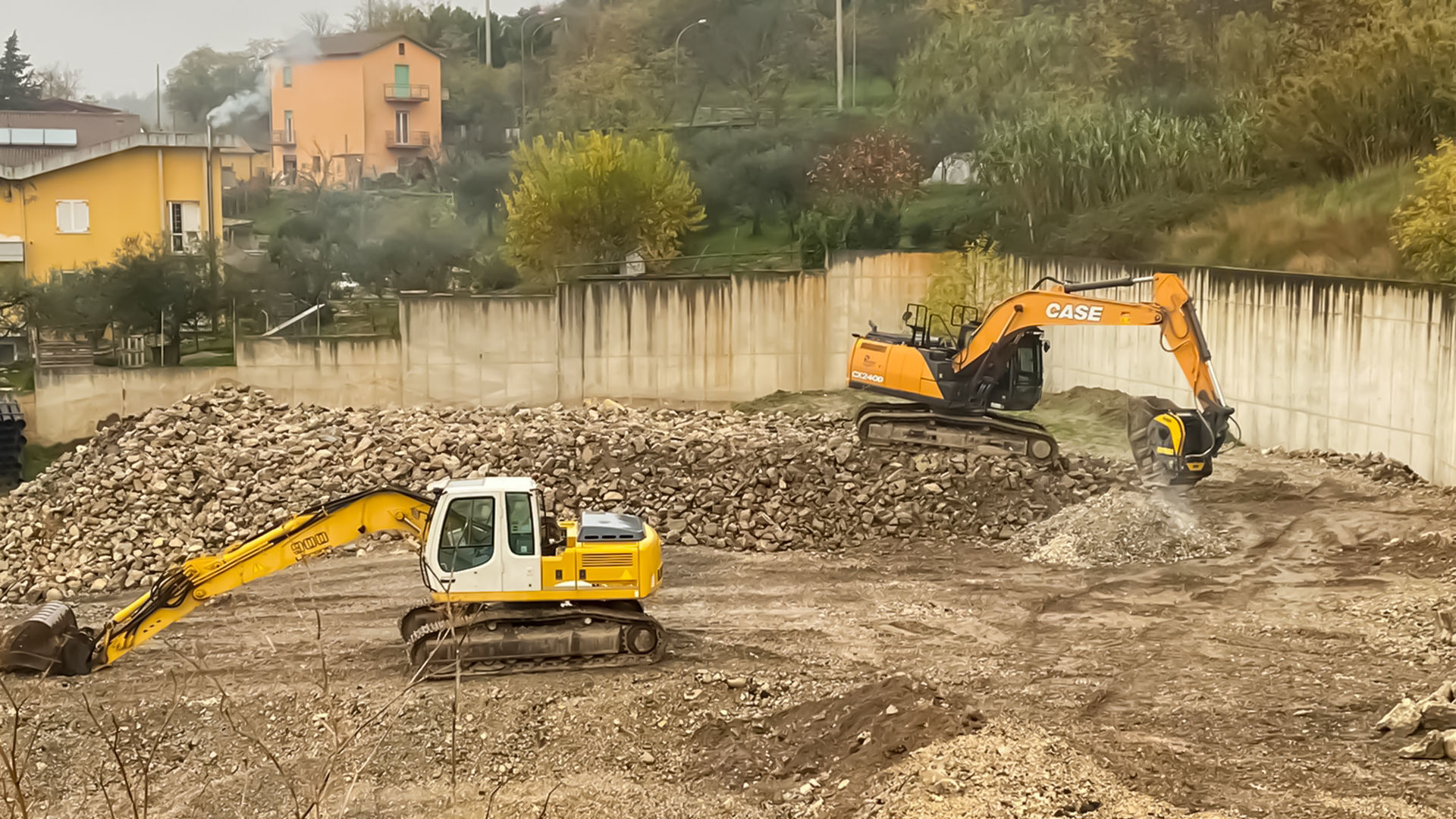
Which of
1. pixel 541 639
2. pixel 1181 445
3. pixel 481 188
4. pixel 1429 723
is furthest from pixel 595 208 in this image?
pixel 1429 723

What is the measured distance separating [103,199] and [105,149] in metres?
1.12

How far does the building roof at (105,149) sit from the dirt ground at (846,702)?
1668 centimetres

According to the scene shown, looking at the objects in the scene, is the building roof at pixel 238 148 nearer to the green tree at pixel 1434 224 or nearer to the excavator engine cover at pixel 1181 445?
the excavator engine cover at pixel 1181 445

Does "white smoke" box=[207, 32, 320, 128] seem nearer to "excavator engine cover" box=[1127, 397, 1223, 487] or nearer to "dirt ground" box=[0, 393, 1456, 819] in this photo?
"dirt ground" box=[0, 393, 1456, 819]

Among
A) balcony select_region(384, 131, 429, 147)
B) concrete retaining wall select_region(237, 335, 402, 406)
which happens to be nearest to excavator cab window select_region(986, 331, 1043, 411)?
concrete retaining wall select_region(237, 335, 402, 406)

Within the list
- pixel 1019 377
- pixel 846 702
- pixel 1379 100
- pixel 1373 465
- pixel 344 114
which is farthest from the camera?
pixel 344 114

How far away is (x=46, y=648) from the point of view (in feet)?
45.5

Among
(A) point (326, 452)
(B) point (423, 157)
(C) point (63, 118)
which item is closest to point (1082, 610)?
(A) point (326, 452)

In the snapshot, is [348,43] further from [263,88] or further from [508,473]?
[508,473]

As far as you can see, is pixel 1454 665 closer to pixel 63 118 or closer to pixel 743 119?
pixel 743 119

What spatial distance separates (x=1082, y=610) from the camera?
16531 mm

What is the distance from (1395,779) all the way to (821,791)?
4.26 meters

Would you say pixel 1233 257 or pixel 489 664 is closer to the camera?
pixel 489 664

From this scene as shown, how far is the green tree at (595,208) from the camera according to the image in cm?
3108
